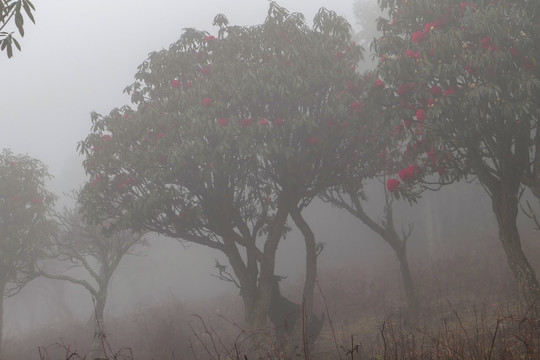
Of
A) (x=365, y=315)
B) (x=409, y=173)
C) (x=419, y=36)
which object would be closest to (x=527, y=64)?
(x=419, y=36)

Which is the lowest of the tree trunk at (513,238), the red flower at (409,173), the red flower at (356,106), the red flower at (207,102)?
the tree trunk at (513,238)

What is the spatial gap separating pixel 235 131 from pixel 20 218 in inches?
402

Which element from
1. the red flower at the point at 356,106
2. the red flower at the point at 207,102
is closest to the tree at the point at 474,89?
the red flower at the point at 356,106

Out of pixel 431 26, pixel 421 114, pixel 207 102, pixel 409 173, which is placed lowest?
pixel 409 173

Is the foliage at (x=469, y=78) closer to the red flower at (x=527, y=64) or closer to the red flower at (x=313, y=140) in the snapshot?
the red flower at (x=527, y=64)

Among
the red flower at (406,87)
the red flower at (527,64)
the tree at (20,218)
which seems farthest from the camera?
the tree at (20,218)

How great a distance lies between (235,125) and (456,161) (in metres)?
4.28

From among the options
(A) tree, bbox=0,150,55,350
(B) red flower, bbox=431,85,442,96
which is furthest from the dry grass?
(B) red flower, bbox=431,85,442,96

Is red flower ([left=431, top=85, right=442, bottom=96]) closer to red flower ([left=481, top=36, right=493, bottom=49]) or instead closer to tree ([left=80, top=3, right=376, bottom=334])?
red flower ([left=481, top=36, right=493, bottom=49])

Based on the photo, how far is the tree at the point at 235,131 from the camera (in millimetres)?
9289

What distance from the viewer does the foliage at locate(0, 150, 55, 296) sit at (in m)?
15.0

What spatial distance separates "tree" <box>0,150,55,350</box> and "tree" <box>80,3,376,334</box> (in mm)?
6210

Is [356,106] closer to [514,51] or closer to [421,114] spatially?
[421,114]

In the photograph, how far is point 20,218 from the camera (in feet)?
50.3
